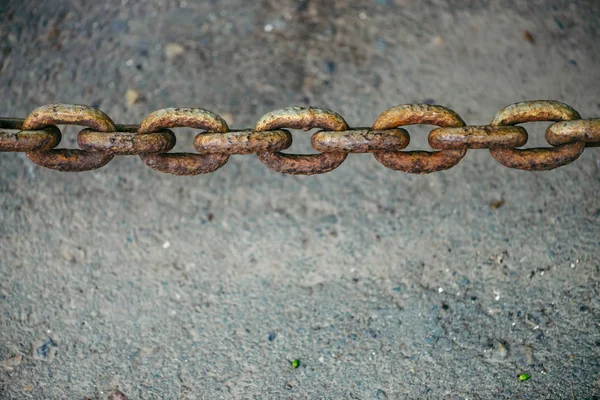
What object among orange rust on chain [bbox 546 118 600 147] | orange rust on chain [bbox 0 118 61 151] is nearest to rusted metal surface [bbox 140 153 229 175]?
orange rust on chain [bbox 0 118 61 151]

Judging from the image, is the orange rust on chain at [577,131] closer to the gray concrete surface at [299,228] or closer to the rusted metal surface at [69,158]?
the gray concrete surface at [299,228]

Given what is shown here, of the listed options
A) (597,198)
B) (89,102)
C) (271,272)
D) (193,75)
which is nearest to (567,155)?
(597,198)

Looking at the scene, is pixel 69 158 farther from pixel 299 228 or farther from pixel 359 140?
pixel 299 228

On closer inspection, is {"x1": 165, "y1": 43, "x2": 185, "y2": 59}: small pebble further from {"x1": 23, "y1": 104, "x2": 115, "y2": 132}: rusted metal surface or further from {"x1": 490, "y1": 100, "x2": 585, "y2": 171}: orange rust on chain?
{"x1": 490, "y1": 100, "x2": 585, "y2": 171}: orange rust on chain

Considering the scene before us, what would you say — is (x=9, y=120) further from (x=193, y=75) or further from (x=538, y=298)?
(x=538, y=298)

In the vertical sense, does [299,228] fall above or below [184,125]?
below

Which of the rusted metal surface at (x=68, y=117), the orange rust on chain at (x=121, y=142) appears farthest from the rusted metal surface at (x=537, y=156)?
the rusted metal surface at (x=68, y=117)

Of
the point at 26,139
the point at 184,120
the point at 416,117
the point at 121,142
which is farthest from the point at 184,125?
the point at 416,117
